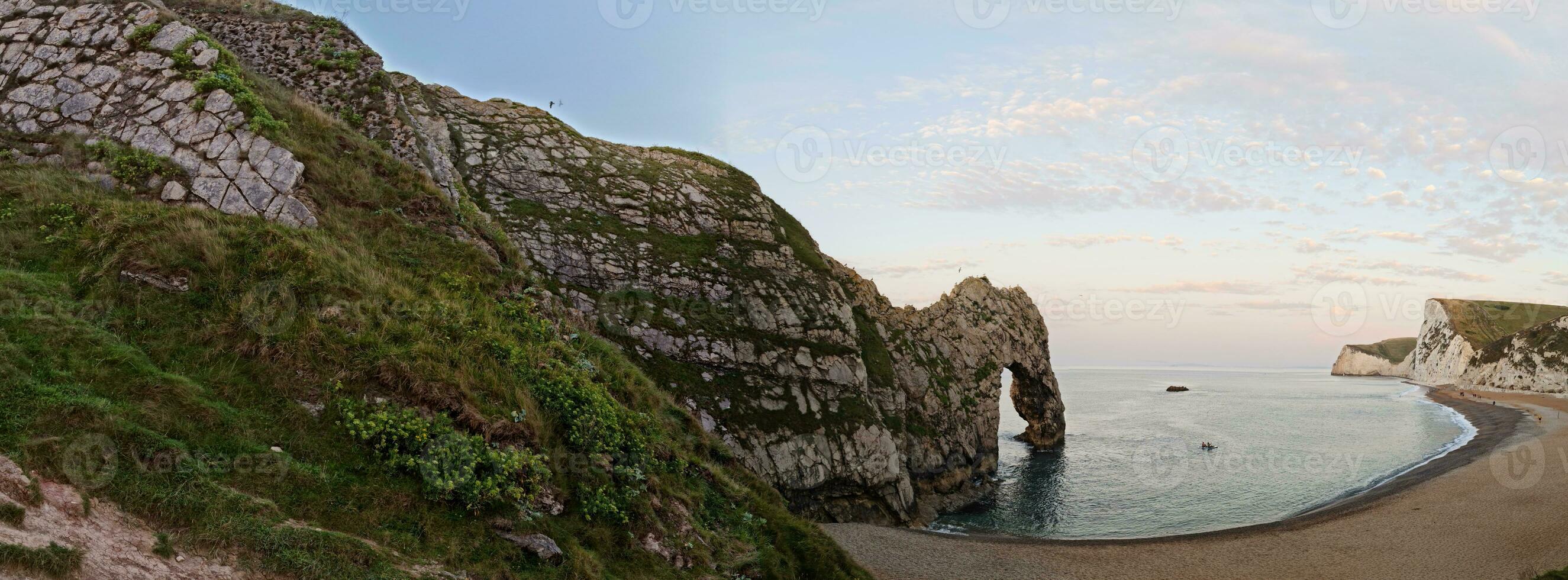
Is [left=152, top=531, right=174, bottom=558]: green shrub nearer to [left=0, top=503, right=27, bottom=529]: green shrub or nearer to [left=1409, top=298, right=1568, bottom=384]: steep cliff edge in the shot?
[left=0, top=503, right=27, bottom=529]: green shrub

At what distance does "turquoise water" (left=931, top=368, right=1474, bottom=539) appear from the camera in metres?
37.6

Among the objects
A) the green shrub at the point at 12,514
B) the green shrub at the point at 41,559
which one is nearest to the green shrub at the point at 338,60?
the green shrub at the point at 12,514

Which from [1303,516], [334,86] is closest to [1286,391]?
[1303,516]

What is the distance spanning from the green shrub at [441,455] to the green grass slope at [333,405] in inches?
1.4

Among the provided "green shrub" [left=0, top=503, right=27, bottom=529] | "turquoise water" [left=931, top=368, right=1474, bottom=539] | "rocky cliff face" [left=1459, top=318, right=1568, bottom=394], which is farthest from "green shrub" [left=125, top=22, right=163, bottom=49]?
"rocky cliff face" [left=1459, top=318, right=1568, bottom=394]

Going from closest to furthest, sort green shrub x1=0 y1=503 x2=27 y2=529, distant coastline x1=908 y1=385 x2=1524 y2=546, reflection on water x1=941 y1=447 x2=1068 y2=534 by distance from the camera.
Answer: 1. green shrub x1=0 y1=503 x2=27 y2=529
2. distant coastline x1=908 y1=385 x2=1524 y2=546
3. reflection on water x1=941 y1=447 x2=1068 y2=534

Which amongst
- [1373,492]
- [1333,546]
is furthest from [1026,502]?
[1373,492]

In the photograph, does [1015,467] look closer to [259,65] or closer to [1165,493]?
[1165,493]

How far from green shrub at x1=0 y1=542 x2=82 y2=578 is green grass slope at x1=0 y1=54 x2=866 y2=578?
120 centimetres

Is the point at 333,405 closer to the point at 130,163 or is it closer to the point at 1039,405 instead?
the point at 130,163

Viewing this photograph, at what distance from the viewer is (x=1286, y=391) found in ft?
506

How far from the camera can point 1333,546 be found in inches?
1099

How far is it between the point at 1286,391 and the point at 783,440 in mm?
168724

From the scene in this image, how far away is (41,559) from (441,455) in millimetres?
4676
